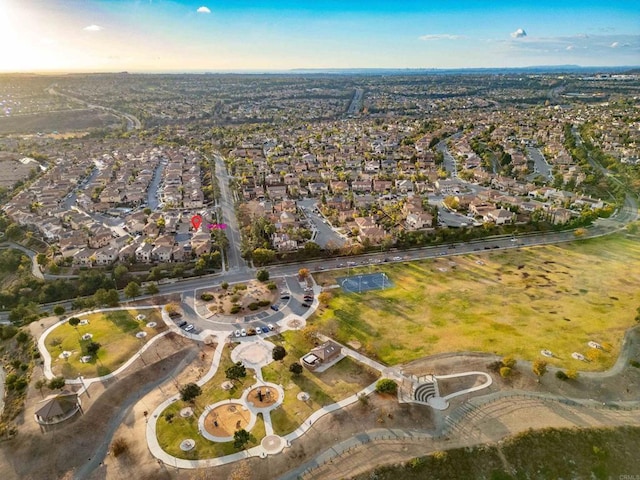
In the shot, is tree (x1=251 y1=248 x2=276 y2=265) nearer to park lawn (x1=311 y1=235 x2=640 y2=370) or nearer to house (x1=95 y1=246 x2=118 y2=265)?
park lawn (x1=311 y1=235 x2=640 y2=370)

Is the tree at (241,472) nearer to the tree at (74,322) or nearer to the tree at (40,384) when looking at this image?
the tree at (40,384)

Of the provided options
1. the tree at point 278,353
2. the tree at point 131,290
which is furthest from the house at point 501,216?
the tree at point 131,290

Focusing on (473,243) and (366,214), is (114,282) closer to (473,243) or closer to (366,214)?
(366,214)

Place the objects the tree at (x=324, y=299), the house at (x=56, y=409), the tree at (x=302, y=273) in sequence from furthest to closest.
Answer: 1. the tree at (x=302, y=273)
2. the tree at (x=324, y=299)
3. the house at (x=56, y=409)

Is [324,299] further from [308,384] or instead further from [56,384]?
[56,384]

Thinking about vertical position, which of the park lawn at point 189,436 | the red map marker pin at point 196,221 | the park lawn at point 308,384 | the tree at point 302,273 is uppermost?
the red map marker pin at point 196,221

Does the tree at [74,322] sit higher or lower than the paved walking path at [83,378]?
higher
